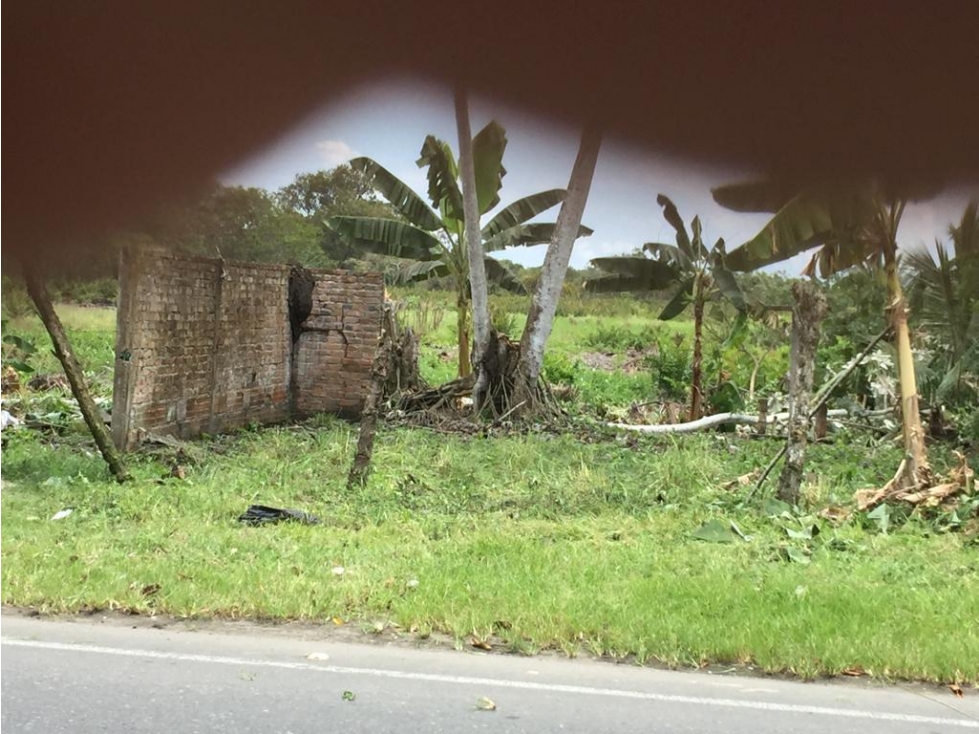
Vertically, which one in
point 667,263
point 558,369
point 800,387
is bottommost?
point 558,369

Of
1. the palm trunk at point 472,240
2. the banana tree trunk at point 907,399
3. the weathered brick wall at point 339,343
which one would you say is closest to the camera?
the palm trunk at point 472,240

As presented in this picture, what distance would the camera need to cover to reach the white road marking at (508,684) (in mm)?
2842

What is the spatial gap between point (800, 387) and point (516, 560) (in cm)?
262

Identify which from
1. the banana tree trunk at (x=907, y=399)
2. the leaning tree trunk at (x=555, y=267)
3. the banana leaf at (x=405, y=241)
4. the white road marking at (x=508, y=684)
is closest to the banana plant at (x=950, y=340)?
the banana tree trunk at (x=907, y=399)

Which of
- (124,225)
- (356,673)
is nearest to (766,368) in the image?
(356,673)

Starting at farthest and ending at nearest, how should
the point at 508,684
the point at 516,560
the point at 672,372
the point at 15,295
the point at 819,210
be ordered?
1. the point at 672,372
2. the point at 516,560
3. the point at 508,684
4. the point at 15,295
5. the point at 819,210

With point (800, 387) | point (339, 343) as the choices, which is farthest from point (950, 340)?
point (339, 343)

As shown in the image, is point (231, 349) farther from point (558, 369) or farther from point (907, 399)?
point (907, 399)

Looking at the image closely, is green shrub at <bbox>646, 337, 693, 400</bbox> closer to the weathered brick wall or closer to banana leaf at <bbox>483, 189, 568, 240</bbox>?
the weathered brick wall

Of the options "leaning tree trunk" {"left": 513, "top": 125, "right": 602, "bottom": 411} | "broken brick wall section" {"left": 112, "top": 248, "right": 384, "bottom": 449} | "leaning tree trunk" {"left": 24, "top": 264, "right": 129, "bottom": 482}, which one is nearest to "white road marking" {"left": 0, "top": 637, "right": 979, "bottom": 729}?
"leaning tree trunk" {"left": 513, "top": 125, "right": 602, "bottom": 411}

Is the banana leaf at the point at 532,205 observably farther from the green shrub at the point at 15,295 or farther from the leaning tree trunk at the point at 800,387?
the leaning tree trunk at the point at 800,387

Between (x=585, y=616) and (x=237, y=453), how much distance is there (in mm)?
4807

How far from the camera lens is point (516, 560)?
4.39m

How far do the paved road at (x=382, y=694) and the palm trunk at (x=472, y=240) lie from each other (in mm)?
1584
